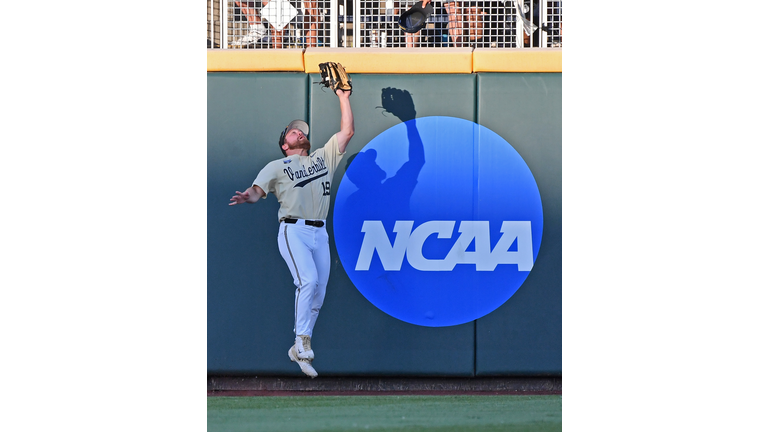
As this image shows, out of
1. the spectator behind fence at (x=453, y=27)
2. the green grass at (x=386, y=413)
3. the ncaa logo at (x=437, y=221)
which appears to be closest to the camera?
the green grass at (x=386, y=413)

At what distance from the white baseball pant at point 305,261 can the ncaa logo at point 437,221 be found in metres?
0.10

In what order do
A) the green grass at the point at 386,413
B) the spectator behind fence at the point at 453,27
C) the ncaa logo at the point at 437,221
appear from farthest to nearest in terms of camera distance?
the spectator behind fence at the point at 453,27 < the ncaa logo at the point at 437,221 < the green grass at the point at 386,413

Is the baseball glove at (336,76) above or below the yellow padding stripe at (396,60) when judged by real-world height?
below

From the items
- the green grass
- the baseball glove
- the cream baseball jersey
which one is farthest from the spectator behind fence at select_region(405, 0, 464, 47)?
the green grass

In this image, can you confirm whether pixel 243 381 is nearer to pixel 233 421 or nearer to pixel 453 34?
pixel 233 421

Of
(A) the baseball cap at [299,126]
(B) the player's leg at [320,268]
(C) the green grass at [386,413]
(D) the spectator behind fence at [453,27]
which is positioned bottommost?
(C) the green grass at [386,413]

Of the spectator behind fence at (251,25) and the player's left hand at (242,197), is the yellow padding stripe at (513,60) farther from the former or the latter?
the player's left hand at (242,197)

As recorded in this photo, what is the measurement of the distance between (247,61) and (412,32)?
2.96ft

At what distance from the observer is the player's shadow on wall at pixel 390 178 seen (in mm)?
3248

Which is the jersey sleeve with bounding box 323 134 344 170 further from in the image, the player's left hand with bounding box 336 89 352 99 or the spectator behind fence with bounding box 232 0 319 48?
the spectator behind fence with bounding box 232 0 319 48

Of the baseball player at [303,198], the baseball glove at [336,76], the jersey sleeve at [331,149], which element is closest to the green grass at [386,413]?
the baseball player at [303,198]

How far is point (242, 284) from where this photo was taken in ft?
10.9

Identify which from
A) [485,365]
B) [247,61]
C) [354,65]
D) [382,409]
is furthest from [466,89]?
[382,409]

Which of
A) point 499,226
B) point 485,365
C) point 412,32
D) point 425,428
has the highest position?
point 412,32
